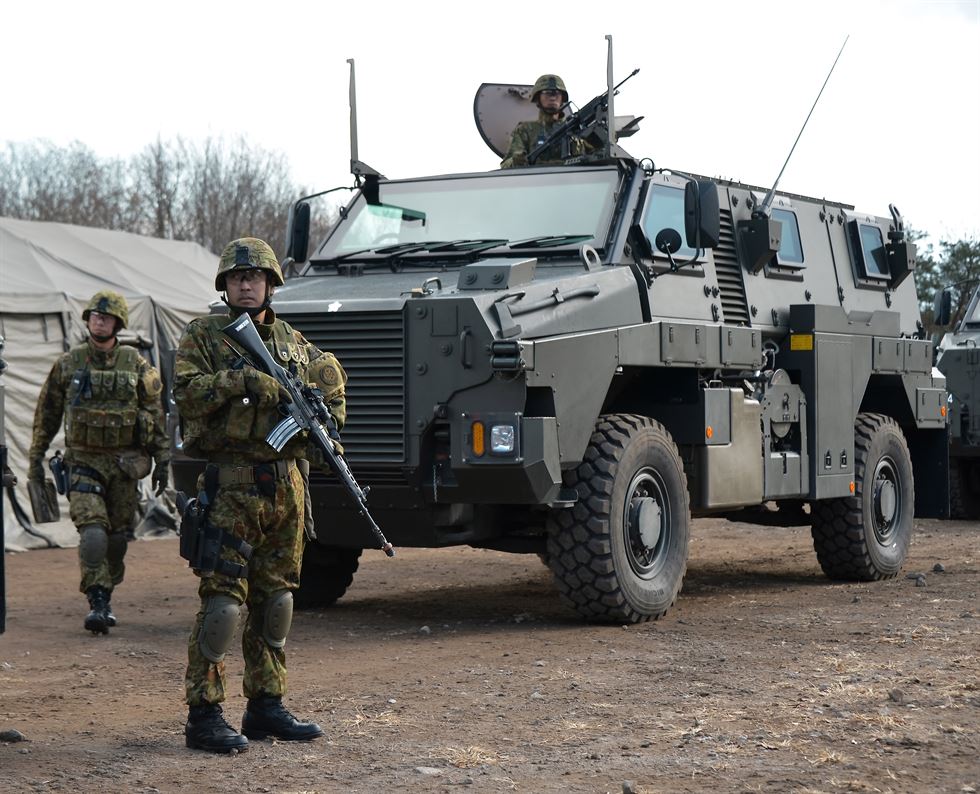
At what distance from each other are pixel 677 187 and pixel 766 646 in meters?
2.91

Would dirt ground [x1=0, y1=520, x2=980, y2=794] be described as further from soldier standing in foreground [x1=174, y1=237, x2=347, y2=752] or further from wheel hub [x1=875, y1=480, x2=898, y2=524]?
wheel hub [x1=875, y1=480, x2=898, y2=524]

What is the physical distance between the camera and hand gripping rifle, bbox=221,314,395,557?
17.6ft

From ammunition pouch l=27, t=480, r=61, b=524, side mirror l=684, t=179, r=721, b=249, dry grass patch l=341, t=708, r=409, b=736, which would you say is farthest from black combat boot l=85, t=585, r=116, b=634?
side mirror l=684, t=179, r=721, b=249

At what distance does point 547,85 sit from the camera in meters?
10.1

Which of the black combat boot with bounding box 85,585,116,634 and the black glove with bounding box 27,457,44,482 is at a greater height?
the black glove with bounding box 27,457,44,482

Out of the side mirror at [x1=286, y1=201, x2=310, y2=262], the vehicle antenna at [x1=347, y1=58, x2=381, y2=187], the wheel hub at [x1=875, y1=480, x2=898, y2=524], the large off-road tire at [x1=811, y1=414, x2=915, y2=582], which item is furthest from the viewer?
the wheel hub at [x1=875, y1=480, x2=898, y2=524]

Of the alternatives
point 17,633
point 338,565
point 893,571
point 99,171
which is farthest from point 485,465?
point 99,171

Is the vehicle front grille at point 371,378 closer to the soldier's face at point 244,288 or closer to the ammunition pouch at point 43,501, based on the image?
the ammunition pouch at point 43,501

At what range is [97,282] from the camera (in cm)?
1452

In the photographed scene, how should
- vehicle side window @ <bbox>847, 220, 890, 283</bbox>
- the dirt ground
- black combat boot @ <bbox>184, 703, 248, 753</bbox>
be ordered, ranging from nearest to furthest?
1. the dirt ground
2. black combat boot @ <bbox>184, 703, 248, 753</bbox>
3. vehicle side window @ <bbox>847, 220, 890, 283</bbox>

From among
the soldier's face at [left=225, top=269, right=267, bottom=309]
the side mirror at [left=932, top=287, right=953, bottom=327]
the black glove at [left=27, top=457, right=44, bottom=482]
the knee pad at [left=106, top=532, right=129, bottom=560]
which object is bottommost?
the knee pad at [left=106, top=532, right=129, bottom=560]

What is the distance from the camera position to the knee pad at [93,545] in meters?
8.73

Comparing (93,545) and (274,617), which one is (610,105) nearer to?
(93,545)

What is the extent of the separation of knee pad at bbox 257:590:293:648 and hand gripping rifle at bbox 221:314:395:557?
1.49 feet
